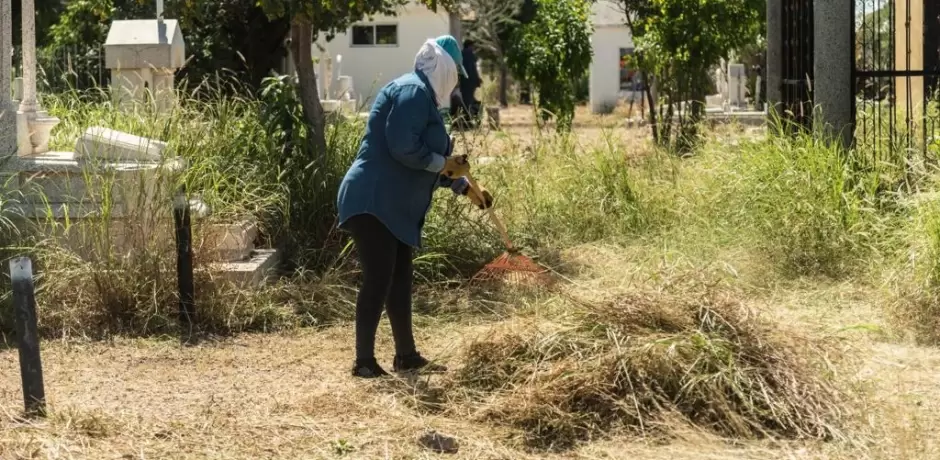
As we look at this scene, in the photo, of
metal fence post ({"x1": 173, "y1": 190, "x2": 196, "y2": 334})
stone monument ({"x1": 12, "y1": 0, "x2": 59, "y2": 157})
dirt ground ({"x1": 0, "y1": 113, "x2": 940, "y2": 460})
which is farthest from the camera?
stone monument ({"x1": 12, "y1": 0, "x2": 59, "y2": 157})

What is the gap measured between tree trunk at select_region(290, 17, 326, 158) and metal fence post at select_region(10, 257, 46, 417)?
3.91 metres

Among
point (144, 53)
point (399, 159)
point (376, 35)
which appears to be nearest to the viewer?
point (399, 159)

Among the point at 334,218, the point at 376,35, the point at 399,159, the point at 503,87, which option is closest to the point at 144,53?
the point at 334,218

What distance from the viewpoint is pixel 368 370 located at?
6.02 m

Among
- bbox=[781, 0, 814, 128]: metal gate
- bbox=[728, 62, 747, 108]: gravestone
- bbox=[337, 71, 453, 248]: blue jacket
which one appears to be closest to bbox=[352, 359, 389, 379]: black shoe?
bbox=[337, 71, 453, 248]: blue jacket

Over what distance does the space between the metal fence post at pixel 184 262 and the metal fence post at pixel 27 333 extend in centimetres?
199

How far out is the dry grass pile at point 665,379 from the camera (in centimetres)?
492

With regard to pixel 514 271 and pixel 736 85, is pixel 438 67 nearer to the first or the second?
pixel 514 271

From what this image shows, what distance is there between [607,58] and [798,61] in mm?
26372

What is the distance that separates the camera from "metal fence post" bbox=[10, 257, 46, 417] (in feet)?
16.4

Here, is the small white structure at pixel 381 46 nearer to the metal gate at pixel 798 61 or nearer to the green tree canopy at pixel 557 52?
the green tree canopy at pixel 557 52

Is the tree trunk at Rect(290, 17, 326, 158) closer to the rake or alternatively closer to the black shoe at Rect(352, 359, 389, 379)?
the rake

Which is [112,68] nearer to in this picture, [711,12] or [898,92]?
[711,12]

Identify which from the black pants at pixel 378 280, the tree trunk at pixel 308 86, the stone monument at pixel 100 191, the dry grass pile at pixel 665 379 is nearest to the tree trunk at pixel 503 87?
the tree trunk at pixel 308 86
